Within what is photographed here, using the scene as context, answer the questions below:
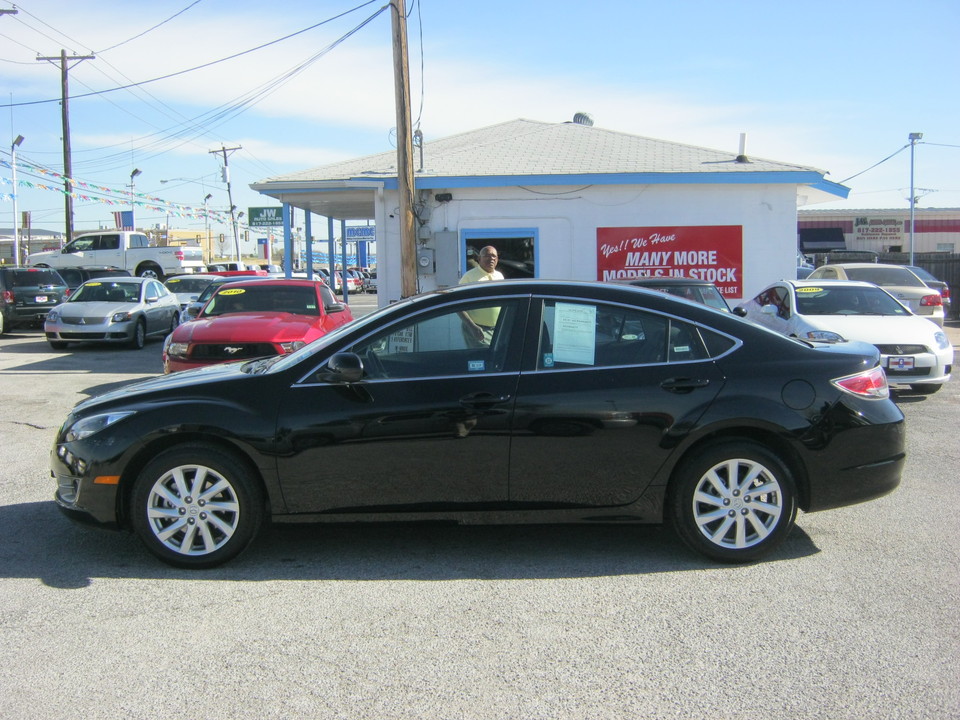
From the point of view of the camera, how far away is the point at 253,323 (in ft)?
31.2

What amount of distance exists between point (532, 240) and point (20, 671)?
1237 cm

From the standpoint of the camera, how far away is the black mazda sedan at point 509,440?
15.2 feet

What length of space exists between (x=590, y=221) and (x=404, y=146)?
147 inches

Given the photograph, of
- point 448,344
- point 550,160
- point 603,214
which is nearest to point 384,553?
point 448,344

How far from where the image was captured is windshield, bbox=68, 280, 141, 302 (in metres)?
17.3

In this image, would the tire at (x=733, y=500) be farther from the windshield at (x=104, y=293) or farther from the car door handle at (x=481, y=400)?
the windshield at (x=104, y=293)

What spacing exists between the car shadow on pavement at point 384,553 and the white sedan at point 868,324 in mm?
4348

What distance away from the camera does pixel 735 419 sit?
465cm

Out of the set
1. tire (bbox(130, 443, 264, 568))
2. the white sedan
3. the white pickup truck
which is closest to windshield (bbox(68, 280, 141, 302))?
the white sedan

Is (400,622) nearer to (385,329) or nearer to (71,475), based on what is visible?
(385,329)

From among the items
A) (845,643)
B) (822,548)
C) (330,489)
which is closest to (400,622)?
(330,489)

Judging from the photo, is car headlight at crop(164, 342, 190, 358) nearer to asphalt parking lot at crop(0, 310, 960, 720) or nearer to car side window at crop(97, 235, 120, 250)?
asphalt parking lot at crop(0, 310, 960, 720)

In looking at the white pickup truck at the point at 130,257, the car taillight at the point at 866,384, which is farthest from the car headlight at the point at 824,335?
the white pickup truck at the point at 130,257

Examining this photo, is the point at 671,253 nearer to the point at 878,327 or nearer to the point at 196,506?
the point at 878,327
